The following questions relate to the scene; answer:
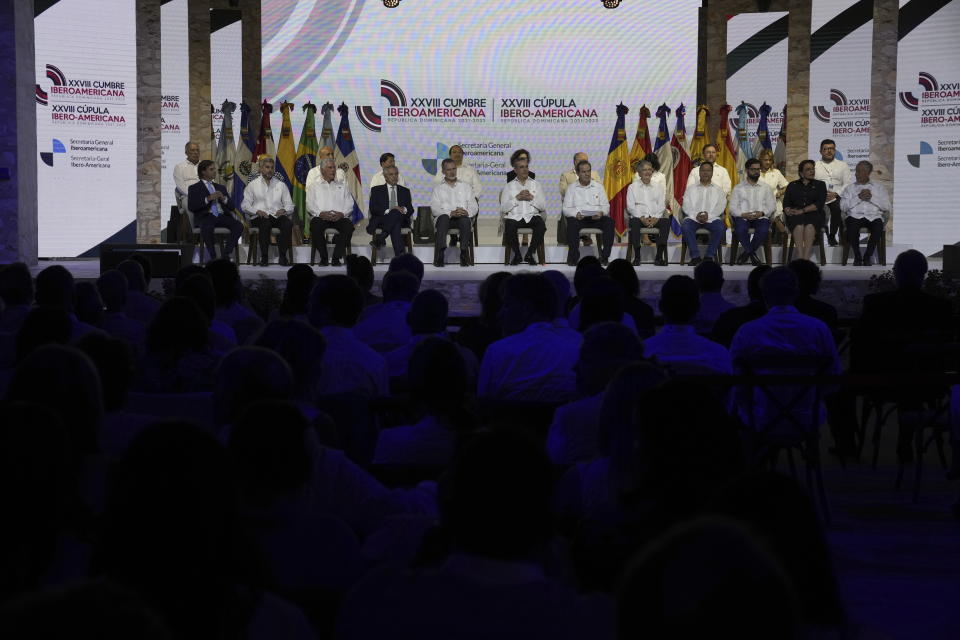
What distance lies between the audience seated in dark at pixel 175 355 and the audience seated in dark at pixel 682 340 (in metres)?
1.48

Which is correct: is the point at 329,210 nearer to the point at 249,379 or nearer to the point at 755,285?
the point at 755,285

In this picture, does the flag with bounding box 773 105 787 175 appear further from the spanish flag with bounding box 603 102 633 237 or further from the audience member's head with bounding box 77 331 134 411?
the audience member's head with bounding box 77 331 134 411

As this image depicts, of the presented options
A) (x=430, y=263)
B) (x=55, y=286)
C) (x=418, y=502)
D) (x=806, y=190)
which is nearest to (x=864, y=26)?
(x=806, y=190)

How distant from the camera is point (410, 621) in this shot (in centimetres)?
135

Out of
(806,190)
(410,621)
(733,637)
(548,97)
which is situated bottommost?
(410,621)

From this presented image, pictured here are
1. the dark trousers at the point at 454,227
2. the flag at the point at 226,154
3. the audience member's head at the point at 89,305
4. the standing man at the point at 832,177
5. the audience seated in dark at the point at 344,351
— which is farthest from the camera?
the flag at the point at 226,154

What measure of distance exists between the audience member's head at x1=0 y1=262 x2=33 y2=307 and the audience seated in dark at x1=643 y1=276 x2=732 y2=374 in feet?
8.29

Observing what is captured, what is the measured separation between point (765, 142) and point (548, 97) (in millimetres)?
2564

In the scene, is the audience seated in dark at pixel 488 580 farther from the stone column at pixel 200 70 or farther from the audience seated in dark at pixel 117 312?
the stone column at pixel 200 70

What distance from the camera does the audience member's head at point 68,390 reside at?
2.19 meters

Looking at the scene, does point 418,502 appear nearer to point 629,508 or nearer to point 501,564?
point 629,508

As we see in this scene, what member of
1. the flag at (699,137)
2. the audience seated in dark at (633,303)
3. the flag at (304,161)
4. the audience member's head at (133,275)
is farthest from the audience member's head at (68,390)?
the flag at (699,137)

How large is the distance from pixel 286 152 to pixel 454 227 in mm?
2643

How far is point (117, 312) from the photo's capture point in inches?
188
